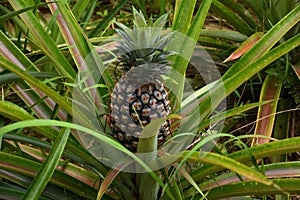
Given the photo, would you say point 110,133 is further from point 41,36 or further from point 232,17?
point 232,17

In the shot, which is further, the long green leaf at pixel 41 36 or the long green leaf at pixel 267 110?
the long green leaf at pixel 267 110

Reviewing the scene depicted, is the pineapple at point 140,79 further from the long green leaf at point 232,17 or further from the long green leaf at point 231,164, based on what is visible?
the long green leaf at point 232,17

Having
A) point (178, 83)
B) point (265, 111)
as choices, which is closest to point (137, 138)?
point (178, 83)

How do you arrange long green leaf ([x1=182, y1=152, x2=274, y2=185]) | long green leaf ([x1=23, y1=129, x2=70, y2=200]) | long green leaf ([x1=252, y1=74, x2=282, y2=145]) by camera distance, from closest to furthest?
long green leaf ([x1=182, y1=152, x2=274, y2=185]) < long green leaf ([x1=23, y1=129, x2=70, y2=200]) < long green leaf ([x1=252, y1=74, x2=282, y2=145])

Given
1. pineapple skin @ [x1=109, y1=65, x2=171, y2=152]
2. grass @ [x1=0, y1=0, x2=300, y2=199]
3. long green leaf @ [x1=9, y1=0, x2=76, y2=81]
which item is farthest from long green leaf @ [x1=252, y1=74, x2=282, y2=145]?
long green leaf @ [x1=9, y1=0, x2=76, y2=81]

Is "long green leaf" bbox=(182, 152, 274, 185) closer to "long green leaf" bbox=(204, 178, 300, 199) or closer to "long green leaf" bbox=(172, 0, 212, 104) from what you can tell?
"long green leaf" bbox=(204, 178, 300, 199)

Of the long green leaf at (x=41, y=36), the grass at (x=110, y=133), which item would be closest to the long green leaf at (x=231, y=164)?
the grass at (x=110, y=133)

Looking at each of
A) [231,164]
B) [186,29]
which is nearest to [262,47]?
[186,29]

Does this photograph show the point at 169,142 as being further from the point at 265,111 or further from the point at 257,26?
the point at 257,26

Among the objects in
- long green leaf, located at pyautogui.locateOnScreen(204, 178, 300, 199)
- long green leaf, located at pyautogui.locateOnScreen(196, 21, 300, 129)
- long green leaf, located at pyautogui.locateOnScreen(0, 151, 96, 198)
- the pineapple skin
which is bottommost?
long green leaf, located at pyautogui.locateOnScreen(204, 178, 300, 199)
